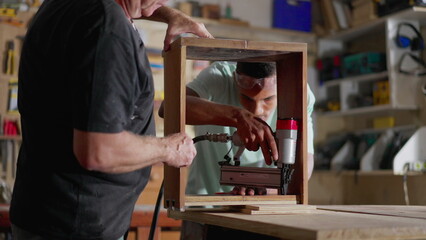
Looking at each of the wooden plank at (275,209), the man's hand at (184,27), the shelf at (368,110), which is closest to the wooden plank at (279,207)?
the wooden plank at (275,209)

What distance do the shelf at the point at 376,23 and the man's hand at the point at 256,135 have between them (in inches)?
109

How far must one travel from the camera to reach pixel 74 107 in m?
1.24

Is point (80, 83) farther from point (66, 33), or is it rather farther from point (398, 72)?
point (398, 72)

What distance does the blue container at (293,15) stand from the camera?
5.12 meters

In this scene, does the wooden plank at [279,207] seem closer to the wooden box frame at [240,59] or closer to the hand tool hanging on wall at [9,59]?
the wooden box frame at [240,59]

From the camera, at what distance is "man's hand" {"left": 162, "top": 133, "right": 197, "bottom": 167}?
1.40 metres

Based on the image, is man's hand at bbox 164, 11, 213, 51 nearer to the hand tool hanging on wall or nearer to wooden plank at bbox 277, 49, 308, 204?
wooden plank at bbox 277, 49, 308, 204

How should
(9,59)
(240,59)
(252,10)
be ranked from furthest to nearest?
(252,10), (9,59), (240,59)

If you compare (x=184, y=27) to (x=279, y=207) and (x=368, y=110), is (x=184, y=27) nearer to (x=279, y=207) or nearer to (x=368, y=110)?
(x=279, y=207)

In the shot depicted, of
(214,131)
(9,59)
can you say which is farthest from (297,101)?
(9,59)

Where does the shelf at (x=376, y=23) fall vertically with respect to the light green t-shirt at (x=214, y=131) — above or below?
above

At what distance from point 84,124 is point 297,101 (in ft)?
2.48

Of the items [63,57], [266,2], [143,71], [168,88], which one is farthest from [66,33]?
[266,2]

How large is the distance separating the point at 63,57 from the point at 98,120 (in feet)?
0.60
